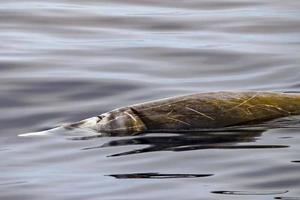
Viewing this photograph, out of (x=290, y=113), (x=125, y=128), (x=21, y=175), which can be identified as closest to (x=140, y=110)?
(x=125, y=128)

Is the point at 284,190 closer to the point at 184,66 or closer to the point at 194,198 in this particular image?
the point at 194,198

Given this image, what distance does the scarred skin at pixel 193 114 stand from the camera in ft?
26.2

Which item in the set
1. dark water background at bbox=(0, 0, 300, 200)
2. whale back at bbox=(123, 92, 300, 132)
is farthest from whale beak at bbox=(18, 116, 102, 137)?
whale back at bbox=(123, 92, 300, 132)

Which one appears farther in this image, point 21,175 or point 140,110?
point 140,110

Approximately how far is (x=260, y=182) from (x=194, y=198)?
43 centimetres

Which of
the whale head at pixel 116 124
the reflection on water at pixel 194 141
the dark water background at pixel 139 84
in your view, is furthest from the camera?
the whale head at pixel 116 124

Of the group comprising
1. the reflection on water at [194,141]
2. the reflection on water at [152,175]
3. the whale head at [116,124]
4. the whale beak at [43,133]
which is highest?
the whale head at [116,124]

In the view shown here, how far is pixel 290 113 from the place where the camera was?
812 cm

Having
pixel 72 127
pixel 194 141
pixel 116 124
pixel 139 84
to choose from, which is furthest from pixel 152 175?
pixel 139 84

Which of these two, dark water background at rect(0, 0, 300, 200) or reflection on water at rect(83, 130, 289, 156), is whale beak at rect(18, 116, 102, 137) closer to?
dark water background at rect(0, 0, 300, 200)

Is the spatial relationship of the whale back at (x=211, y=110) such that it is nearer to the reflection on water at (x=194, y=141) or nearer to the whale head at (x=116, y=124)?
the whale head at (x=116, y=124)

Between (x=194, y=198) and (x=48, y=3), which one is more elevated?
(x=48, y=3)

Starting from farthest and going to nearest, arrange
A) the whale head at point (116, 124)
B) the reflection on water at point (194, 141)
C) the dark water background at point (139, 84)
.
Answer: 1. the whale head at point (116, 124)
2. the reflection on water at point (194, 141)
3. the dark water background at point (139, 84)

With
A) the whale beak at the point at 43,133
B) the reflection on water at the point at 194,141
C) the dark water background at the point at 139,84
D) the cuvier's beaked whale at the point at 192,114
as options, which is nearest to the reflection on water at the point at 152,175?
the dark water background at the point at 139,84
